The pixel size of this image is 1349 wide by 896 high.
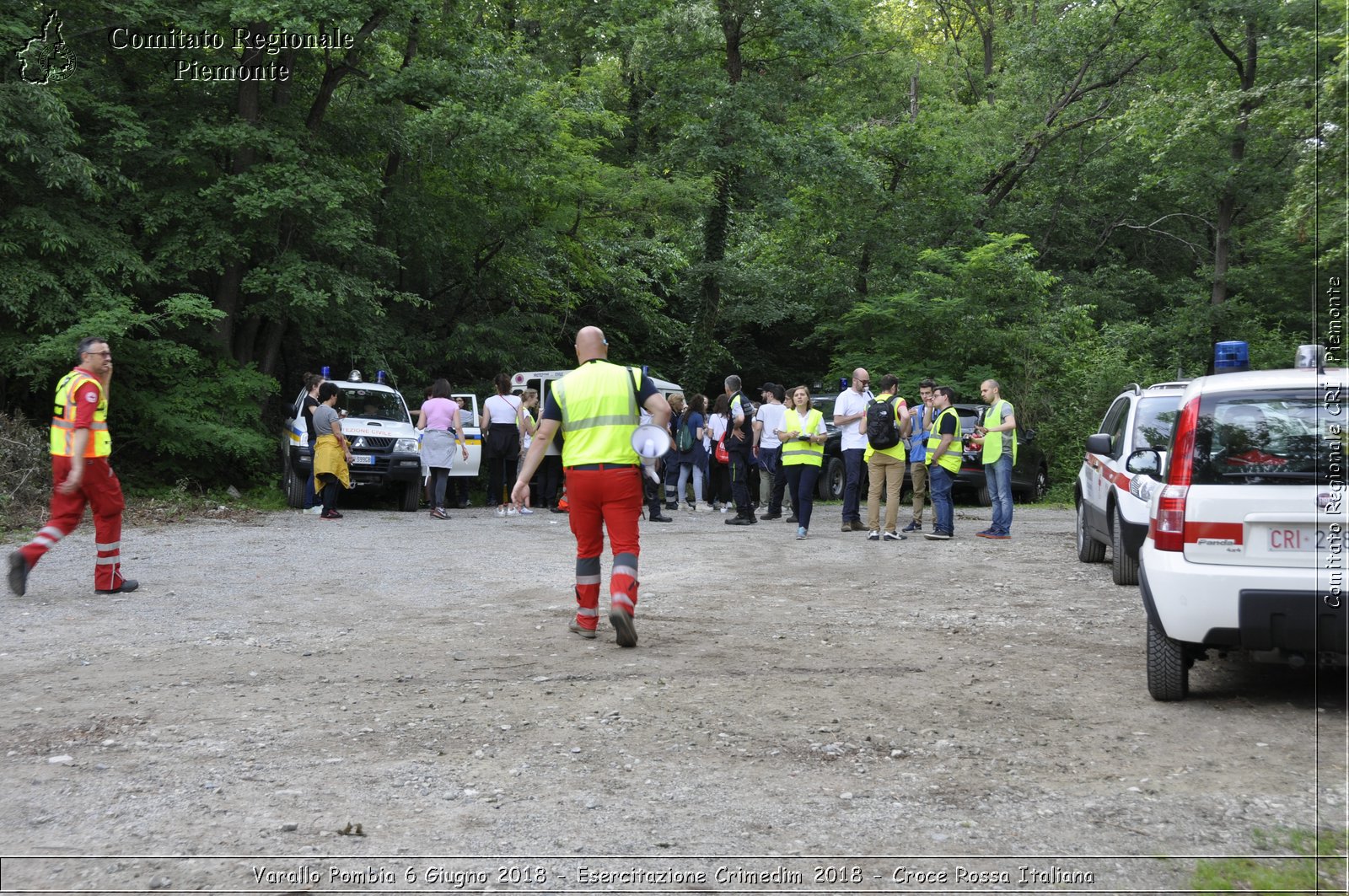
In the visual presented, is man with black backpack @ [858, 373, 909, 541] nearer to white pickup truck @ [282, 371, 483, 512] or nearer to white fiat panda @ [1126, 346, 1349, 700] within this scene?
white pickup truck @ [282, 371, 483, 512]

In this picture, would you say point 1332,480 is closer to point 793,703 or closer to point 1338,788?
point 1338,788

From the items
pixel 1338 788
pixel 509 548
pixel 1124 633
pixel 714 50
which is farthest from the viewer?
pixel 714 50

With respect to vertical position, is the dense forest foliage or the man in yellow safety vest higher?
the dense forest foliage

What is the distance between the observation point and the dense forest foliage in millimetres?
17109

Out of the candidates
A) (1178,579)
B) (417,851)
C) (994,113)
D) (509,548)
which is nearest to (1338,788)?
(1178,579)

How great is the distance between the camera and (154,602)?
29.6 ft

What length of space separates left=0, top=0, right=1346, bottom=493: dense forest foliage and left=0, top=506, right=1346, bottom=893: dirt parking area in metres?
3.68

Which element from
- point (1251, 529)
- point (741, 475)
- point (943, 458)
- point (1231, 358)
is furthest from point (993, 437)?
point (1251, 529)

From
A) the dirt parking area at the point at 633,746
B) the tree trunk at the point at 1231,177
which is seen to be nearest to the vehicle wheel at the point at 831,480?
the dirt parking area at the point at 633,746

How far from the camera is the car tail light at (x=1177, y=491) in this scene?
5.87m

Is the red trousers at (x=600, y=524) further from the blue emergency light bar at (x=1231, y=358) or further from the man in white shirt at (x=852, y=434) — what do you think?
the man in white shirt at (x=852, y=434)

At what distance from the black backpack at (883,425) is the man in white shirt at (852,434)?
399mm

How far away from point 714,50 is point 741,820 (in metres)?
27.7

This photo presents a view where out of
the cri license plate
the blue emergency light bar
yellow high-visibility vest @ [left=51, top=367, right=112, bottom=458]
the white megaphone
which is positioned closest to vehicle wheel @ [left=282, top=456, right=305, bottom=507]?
yellow high-visibility vest @ [left=51, top=367, right=112, bottom=458]
